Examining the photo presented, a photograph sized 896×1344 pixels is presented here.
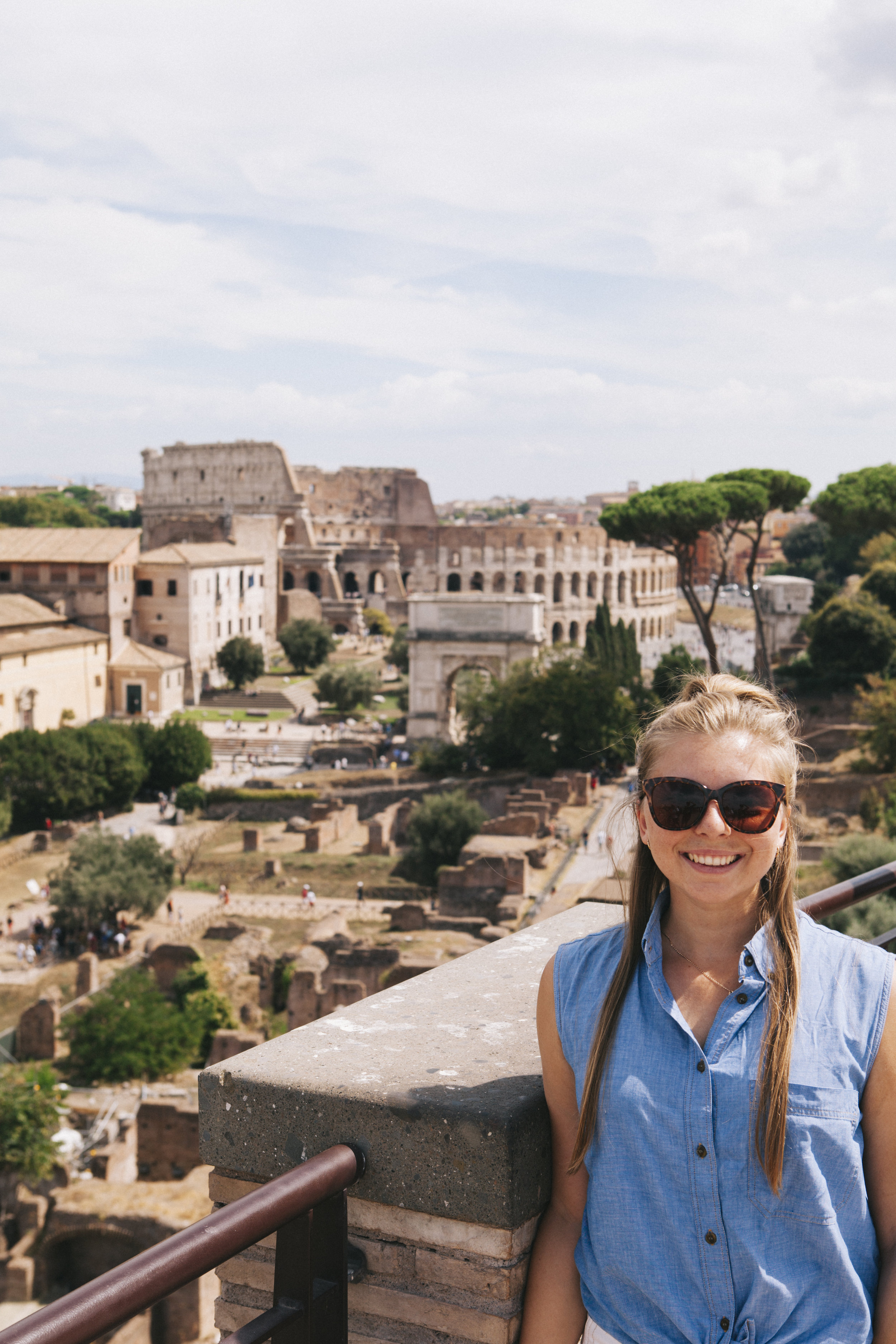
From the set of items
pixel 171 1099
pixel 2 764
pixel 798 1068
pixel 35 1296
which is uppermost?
pixel 798 1068

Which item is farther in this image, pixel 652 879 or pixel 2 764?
pixel 2 764

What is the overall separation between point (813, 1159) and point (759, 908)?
343 mm

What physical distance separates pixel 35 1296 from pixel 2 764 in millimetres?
17670

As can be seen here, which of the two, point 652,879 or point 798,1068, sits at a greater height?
point 652,879

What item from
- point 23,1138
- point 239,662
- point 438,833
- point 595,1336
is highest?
point 595,1336

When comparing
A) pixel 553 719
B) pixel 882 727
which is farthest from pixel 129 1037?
pixel 553 719

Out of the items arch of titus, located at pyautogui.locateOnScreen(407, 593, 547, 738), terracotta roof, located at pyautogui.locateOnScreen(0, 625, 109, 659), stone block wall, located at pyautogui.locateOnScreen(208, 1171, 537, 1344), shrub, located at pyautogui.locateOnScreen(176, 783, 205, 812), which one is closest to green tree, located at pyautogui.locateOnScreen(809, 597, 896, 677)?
arch of titus, located at pyautogui.locateOnScreen(407, 593, 547, 738)

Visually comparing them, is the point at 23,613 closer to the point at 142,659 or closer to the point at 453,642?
the point at 142,659

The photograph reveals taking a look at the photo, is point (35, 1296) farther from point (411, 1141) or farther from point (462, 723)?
point (462, 723)

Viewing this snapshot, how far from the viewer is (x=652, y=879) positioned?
1765mm

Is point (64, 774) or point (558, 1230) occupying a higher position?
point (558, 1230)

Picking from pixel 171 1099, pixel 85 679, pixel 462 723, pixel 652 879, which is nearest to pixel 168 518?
pixel 85 679

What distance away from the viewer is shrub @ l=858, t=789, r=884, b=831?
19.2 meters

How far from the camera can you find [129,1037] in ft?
50.1
